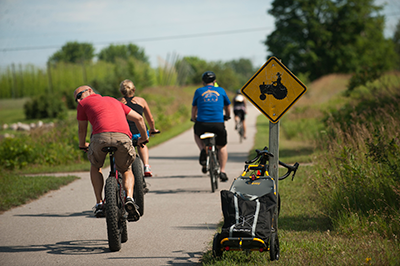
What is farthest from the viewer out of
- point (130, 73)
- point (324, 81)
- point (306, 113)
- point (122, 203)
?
point (324, 81)

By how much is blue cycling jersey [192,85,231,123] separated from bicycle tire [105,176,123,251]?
144 inches

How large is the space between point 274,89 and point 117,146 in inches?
73.0

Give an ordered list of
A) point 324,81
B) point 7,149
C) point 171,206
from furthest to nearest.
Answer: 1. point 324,81
2. point 7,149
3. point 171,206

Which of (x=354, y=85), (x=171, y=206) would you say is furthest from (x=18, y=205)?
(x=354, y=85)

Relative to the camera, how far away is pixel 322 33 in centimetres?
5712

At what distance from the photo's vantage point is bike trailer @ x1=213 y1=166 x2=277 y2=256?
427 cm

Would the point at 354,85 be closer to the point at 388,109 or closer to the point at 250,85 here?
the point at 388,109

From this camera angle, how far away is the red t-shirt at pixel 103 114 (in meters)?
5.15

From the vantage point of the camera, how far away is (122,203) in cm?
528

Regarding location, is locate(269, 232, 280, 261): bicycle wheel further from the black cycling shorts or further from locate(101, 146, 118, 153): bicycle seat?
the black cycling shorts

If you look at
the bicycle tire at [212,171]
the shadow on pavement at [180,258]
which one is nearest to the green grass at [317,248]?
the shadow on pavement at [180,258]

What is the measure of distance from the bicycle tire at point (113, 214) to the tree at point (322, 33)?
54.5m

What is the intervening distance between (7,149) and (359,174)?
32.3 ft

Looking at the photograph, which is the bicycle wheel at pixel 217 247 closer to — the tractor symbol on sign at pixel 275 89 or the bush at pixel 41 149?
the tractor symbol on sign at pixel 275 89
